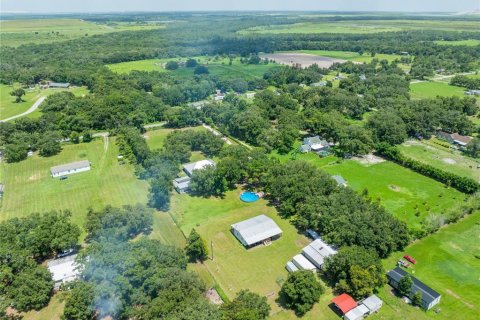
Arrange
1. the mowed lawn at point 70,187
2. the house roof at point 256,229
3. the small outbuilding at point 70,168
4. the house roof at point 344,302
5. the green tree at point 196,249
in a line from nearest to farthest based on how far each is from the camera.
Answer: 1. the house roof at point 344,302
2. the green tree at point 196,249
3. the house roof at point 256,229
4. the mowed lawn at point 70,187
5. the small outbuilding at point 70,168

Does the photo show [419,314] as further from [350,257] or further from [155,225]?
[155,225]

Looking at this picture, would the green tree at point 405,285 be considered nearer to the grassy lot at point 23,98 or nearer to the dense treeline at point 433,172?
the dense treeline at point 433,172

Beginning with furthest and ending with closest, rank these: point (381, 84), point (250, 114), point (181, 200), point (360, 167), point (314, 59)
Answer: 1. point (314, 59)
2. point (381, 84)
3. point (250, 114)
4. point (360, 167)
5. point (181, 200)

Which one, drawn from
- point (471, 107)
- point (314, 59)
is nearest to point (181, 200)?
point (471, 107)

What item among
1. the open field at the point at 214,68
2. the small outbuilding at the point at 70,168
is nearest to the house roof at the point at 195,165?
the small outbuilding at the point at 70,168

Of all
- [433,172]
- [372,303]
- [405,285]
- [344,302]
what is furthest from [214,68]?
[372,303]

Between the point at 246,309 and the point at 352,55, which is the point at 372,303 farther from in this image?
the point at 352,55

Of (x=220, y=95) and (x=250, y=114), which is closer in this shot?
(x=250, y=114)
